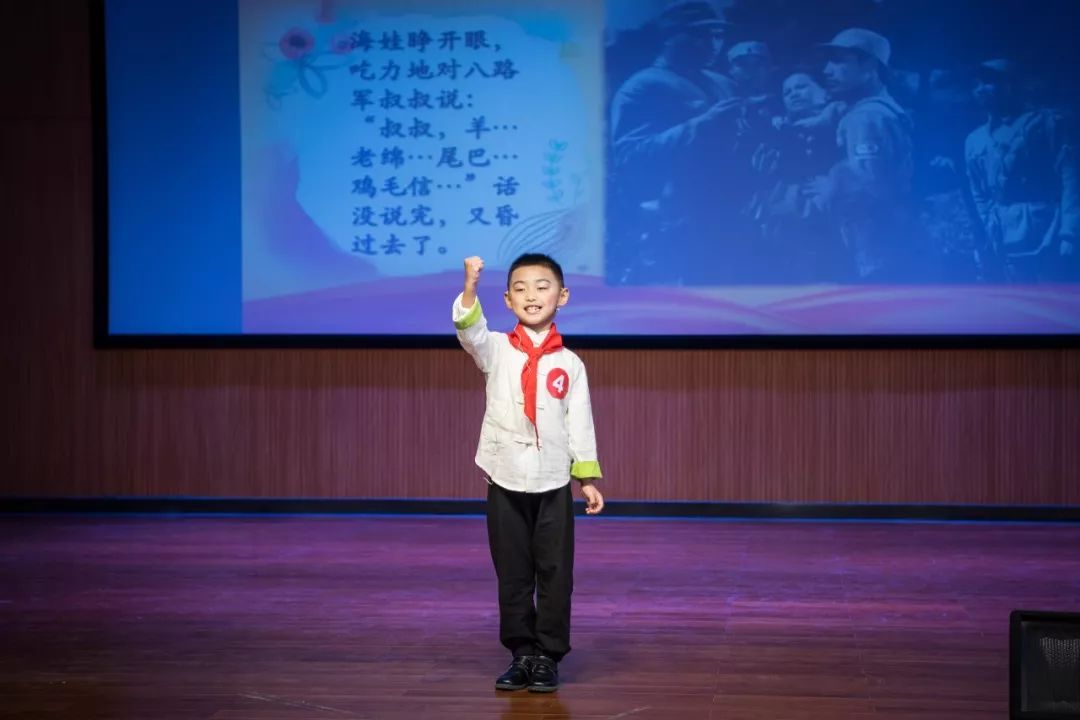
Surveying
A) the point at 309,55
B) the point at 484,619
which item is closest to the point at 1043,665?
the point at 484,619

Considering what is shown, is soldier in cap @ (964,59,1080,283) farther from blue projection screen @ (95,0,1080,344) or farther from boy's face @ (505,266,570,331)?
boy's face @ (505,266,570,331)

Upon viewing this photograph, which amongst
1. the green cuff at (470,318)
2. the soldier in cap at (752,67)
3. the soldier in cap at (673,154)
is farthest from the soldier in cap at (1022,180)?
the green cuff at (470,318)

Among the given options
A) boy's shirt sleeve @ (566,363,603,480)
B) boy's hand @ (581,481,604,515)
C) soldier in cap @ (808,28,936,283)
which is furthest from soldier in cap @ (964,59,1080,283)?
boy's hand @ (581,481,604,515)

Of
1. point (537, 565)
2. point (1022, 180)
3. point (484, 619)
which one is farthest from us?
point (1022, 180)

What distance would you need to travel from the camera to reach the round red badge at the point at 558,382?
10.6 ft

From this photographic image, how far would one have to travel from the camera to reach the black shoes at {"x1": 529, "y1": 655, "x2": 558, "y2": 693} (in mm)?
3150

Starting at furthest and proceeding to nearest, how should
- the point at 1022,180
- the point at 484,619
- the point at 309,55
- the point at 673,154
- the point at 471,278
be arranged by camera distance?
the point at 309,55
the point at 673,154
the point at 1022,180
the point at 484,619
the point at 471,278

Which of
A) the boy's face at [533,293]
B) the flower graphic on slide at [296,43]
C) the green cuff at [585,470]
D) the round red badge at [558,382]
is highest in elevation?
the flower graphic on slide at [296,43]

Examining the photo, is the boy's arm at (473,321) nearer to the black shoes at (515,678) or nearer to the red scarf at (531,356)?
the red scarf at (531,356)

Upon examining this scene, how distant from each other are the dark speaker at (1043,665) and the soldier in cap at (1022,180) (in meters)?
3.75

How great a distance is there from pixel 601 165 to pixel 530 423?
297 cm

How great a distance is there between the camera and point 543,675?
125 inches

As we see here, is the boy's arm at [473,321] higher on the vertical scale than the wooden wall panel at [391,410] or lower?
higher

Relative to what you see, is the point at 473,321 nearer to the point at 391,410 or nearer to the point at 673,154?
the point at 673,154
